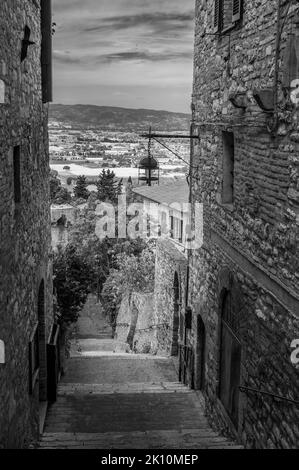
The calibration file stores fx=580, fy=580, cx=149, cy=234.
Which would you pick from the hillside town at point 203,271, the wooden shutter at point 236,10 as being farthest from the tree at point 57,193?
the wooden shutter at point 236,10

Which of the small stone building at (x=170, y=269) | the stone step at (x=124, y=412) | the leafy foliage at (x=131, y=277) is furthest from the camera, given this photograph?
the leafy foliage at (x=131, y=277)

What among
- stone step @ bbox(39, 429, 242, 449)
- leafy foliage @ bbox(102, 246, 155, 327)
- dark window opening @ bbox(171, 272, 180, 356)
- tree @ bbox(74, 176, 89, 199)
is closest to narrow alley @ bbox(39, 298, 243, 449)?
stone step @ bbox(39, 429, 242, 449)

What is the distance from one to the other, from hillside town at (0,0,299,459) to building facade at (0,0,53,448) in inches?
1.2

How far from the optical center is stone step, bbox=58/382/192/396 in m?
11.1

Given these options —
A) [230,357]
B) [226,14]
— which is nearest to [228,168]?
[226,14]

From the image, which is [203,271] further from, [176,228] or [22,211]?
[176,228]

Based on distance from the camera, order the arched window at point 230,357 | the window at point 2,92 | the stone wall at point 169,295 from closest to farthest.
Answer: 1. the window at point 2,92
2. the arched window at point 230,357
3. the stone wall at point 169,295

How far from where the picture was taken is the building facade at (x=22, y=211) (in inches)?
235

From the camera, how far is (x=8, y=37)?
20.6 ft

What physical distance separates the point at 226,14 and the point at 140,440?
20.1ft

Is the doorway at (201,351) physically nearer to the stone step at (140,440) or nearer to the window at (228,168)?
the stone step at (140,440)

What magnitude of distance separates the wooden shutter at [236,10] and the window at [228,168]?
161 cm

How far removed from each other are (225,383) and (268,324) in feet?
8.72

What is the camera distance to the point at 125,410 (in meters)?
10.1
